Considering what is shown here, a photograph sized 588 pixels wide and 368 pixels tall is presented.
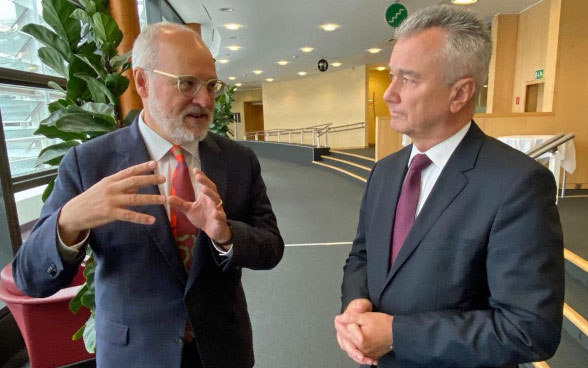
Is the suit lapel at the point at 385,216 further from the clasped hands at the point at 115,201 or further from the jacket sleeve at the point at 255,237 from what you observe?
the clasped hands at the point at 115,201

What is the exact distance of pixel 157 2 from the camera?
5625mm

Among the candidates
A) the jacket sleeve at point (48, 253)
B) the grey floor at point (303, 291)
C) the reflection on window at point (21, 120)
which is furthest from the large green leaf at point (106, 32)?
the grey floor at point (303, 291)

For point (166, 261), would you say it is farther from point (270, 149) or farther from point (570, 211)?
point (270, 149)

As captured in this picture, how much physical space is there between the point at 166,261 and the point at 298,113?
18.0m

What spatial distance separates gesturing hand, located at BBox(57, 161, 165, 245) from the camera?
0.86 metres

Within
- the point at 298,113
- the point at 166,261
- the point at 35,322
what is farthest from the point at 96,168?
the point at 298,113

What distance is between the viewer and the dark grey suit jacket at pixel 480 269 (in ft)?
2.80

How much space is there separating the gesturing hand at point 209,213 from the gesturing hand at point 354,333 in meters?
0.42

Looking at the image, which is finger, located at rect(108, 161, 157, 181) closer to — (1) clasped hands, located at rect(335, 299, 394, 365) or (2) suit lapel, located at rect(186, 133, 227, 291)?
(2) suit lapel, located at rect(186, 133, 227, 291)

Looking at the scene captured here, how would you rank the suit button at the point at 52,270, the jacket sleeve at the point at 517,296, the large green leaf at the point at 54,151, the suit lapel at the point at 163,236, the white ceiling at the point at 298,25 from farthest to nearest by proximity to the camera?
the white ceiling at the point at 298,25
the large green leaf at the point at 54,151
the suit lapel at the point at 163,236
the suit button at the point at 52,270
the jacket sleeve at the point at 517,296

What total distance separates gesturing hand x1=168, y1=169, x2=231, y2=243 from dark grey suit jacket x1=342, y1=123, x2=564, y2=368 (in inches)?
20.0

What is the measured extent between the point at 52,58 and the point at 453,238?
1.88 metres

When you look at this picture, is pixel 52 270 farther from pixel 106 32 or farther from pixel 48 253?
pixel 106 32

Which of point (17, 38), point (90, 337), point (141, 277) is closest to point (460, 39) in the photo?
point (141, 277)
